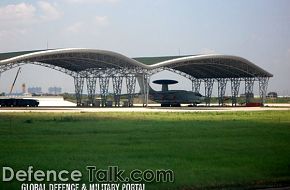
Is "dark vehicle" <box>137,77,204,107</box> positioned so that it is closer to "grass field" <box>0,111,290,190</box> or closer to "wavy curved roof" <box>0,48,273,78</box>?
"wavy curved roof" <box>0,48,273,78</box>

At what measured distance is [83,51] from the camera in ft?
232

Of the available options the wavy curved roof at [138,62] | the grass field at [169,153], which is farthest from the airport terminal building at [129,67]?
the grass field at [169,153]

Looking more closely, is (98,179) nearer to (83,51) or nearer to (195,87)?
(83,51)

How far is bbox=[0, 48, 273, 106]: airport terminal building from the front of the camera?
234 ft

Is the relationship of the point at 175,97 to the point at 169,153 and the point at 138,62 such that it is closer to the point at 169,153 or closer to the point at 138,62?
the point at 138,62

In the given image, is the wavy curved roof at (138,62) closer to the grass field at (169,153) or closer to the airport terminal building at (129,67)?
the airport terminal building at (129,67)

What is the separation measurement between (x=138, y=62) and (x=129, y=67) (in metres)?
3.72

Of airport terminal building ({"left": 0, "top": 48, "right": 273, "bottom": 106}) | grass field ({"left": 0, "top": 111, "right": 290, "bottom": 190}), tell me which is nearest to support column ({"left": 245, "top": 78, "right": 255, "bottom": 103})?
airport terminal building ({"left": 0, "top": 48, "right": 273, "bottom": 106})

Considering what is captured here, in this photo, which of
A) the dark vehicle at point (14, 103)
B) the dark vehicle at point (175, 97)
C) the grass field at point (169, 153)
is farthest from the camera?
the dark vehicle at point (175, 97)

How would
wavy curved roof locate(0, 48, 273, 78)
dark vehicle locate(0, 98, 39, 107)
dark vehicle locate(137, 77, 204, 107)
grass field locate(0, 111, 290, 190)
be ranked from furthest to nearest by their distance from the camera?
dark vehicle locate(137, 77, 204, 107) → dark vehicle locate(0, 98, 39, 107) → wavy curved roof locate(0, 48, 273, 78) → grass field locate(0, 111, 290, 190)

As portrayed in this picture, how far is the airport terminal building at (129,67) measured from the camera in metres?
71.3

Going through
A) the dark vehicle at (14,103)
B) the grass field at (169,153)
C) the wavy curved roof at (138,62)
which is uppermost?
the wavy curved roof at (138,62)

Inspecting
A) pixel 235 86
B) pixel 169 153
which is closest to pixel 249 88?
pixel 235 86

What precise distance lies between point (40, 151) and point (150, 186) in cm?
721
